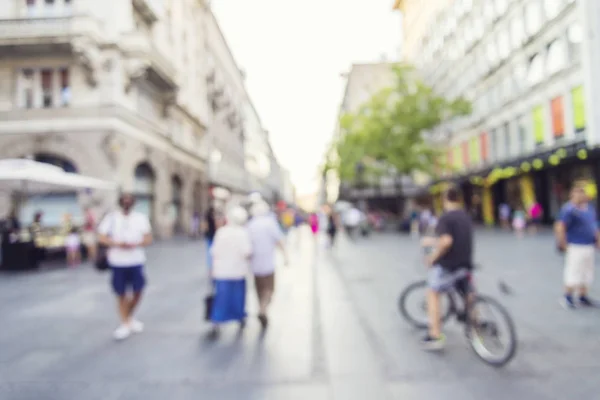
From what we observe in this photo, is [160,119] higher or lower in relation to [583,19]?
lower

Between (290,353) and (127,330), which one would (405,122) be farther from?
(290,353)

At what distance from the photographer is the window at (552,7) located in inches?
877

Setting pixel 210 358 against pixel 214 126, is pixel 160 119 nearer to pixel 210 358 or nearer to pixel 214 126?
pixel 214 126

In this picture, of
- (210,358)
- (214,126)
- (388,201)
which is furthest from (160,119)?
(388,201)

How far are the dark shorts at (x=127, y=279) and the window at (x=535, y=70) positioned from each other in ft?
82.9

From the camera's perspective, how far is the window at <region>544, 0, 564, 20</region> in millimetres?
22281

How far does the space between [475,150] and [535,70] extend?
9.91 m

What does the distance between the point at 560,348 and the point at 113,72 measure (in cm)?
1936

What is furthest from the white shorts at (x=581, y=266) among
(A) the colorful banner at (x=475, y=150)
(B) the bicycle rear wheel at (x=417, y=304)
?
(A) the colorful banner at (x=475, y=150)

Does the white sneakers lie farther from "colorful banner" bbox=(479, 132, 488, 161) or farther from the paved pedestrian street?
"colorful banner" bbox=(479, 132, 488, 161)

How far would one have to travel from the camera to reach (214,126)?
133ft

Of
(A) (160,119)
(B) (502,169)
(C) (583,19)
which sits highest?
(C) (583,19)

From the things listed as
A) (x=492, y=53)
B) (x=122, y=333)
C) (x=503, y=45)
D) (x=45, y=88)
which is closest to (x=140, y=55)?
(x=45, y=88)

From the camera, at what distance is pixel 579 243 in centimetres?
645
